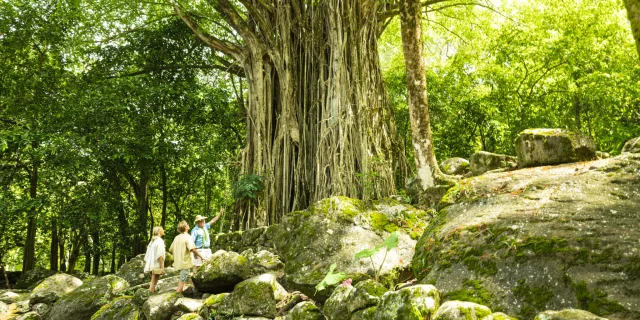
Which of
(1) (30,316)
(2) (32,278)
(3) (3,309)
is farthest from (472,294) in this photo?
(2) (32,278)

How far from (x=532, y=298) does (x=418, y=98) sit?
3801 millimetres

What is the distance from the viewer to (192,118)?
416 inches

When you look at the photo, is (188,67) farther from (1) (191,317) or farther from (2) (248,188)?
(1) (191,317)

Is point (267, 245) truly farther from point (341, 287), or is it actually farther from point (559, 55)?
point (559, 55)

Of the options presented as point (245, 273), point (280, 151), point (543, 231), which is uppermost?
point (280, 151)

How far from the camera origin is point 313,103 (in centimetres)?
826

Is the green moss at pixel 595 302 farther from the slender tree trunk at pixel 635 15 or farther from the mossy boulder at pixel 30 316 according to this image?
the mossy boulder at pixel 30 316

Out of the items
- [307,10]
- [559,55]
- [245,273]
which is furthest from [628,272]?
[559,55]

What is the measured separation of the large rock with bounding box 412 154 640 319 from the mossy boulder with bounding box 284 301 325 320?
0.88 m

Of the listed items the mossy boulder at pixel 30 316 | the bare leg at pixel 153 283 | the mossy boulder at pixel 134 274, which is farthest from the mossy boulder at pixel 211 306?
the mossy boulder at pixel 30 316

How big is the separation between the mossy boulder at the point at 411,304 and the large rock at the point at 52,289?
594 cm

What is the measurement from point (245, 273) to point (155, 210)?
15.8 meters

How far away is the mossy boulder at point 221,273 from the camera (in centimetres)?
498

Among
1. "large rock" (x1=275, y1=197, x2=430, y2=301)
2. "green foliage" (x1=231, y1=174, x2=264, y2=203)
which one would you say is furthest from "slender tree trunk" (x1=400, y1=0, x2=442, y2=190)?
"green foliage" (x1=231, y1=174, x2=264, y2=203)
